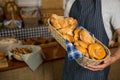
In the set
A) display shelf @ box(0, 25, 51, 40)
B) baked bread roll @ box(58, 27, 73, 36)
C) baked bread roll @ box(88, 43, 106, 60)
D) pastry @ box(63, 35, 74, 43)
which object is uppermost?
baked bread roll @ box(58, 27, 73, 36)

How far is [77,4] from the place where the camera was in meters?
1.20

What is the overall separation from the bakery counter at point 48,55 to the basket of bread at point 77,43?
0.58 meters

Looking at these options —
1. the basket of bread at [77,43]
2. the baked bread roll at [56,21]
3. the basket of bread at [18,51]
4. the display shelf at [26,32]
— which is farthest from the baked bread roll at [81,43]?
the display shelf at [26,32]

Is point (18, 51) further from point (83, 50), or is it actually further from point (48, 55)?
point (83, 50)

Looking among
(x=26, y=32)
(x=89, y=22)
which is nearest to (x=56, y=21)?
(x=89, y=22)

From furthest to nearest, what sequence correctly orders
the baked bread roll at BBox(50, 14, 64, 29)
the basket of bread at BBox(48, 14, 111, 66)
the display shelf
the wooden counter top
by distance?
the display shelf
the wooden counter top
the baked bread roll at BBox(50, 14, 64, 29)
the basket of bread at BBox(48, 14, 111, 66)

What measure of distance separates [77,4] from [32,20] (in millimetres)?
1081

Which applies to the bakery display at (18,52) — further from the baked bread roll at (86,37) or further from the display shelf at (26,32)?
the baked bread roll at (86,37)

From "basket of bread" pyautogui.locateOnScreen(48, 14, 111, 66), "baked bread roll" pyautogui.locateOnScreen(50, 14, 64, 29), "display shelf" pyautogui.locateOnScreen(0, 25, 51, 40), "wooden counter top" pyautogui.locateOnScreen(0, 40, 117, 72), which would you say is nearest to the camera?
"basket of bread" pyautogui.locateOnScreen(48, 14, 111, 66)

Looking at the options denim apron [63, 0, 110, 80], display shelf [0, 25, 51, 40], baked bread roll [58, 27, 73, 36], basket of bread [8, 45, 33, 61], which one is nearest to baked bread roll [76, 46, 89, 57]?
baked bread roll [58, 27, 73, 36]

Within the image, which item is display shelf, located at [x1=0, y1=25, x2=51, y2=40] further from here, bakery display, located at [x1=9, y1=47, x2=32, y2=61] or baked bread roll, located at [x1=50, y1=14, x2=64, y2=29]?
baked bread roll, located at [x1=50, y1=14, x2=64, y2=29]

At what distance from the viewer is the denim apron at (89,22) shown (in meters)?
1.10

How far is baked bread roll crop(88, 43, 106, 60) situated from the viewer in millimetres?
934

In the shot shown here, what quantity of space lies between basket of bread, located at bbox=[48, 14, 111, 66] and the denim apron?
11 cm
